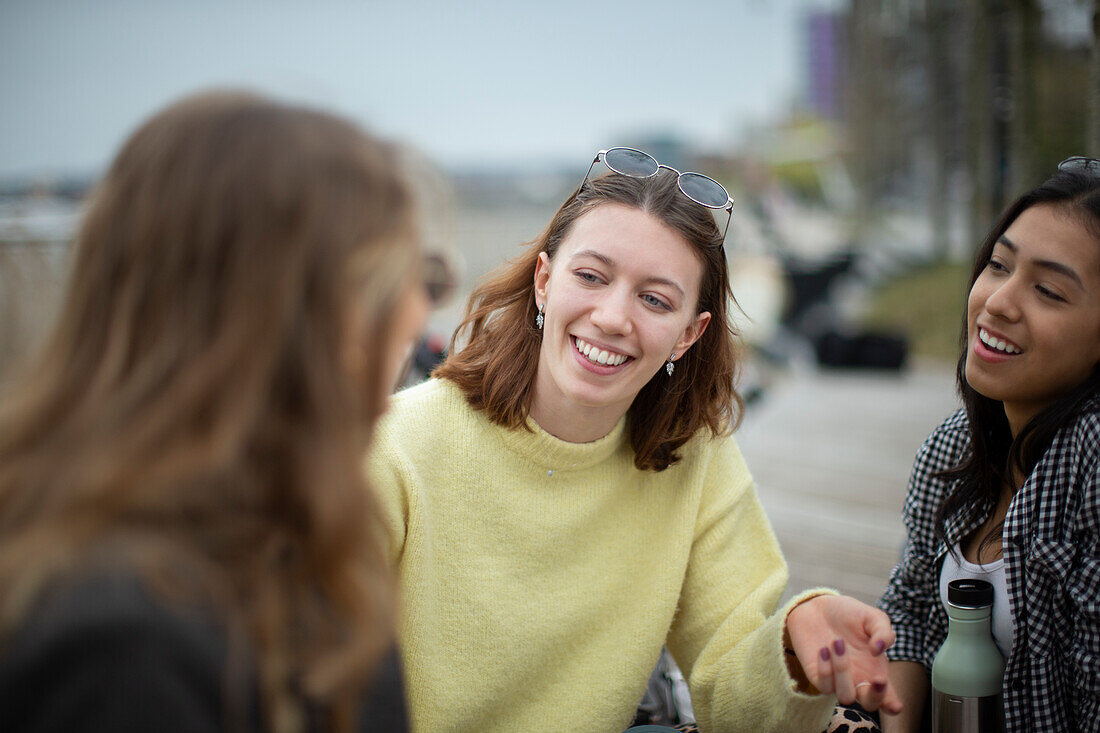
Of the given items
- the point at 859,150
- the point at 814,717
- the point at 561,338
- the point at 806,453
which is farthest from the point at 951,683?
the point at 859,150

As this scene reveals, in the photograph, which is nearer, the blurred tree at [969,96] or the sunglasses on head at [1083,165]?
the sunglasses on head at [1083,165]

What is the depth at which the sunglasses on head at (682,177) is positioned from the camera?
1.95 metres

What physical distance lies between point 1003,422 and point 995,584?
371 mm

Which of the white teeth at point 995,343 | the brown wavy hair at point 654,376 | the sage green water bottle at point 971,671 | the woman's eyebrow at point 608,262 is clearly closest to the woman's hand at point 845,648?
the sage green water bottle at point 971,671

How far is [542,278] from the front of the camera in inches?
80.7

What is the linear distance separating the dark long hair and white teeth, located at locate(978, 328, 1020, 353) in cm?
13

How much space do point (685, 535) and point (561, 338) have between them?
0.54 meters

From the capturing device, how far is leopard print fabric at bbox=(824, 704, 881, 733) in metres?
1.88

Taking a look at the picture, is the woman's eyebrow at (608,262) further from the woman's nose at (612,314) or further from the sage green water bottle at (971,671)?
the sage green water bottle at (971,671)

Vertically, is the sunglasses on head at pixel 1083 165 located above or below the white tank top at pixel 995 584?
above

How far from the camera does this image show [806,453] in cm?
534

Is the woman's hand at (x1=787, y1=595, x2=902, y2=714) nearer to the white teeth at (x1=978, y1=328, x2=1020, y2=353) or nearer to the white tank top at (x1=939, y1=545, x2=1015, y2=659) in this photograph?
the white tank top at (x1=939, y1=545, x2=1015, y2=659)

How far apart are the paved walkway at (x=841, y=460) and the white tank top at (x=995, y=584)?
1.39m

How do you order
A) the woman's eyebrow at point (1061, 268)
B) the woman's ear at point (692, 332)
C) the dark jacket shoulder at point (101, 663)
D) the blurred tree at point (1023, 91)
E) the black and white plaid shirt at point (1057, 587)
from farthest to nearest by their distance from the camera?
the blurred tree at point (1023, 91)
the woman's ear at point (692, 332)
the woman's eyebrow at point (1061, 268)
the black and white plaid shirt at point (1057, 587)
the dark jacket shoulder at point (101, 663)
